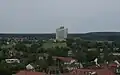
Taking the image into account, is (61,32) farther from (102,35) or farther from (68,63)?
(68,63)

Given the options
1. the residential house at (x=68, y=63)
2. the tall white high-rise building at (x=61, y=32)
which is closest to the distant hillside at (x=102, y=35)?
the tall white high-rise building at (x=61, y=32)

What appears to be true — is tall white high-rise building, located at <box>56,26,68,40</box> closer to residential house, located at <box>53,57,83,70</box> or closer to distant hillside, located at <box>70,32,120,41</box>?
distant hillside, located at <box>70,32,120,41</box>

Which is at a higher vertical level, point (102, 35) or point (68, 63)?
point (68, 63)

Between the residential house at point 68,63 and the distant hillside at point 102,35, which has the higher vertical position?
the residential house at point 68,63

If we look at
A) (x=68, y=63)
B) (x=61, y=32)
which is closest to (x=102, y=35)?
(x=61, y=32)

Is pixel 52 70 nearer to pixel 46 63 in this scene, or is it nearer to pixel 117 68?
pixel 46 63

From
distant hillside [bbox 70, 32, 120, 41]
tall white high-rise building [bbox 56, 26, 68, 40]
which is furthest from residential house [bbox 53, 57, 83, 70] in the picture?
distant hillside [bbox 70, 32, 120, 41]

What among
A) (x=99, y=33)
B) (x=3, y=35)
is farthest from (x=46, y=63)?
(x=3, y=35)

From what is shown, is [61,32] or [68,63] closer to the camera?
[68,63]

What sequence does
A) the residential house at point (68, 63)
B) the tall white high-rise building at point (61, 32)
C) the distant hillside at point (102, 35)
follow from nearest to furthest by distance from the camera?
the residential house at point (68, 63)
the tall white high-rise building at point (61, 32)
the distant hillside at point (102, 35)

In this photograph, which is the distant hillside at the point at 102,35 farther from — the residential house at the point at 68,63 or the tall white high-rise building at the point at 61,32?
the residential house at the point at 68,63

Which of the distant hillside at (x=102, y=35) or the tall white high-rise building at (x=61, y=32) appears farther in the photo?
the distant hillside at (x=102, y=35)

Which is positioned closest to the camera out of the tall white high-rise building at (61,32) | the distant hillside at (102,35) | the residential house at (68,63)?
the residential house at (68,63)
